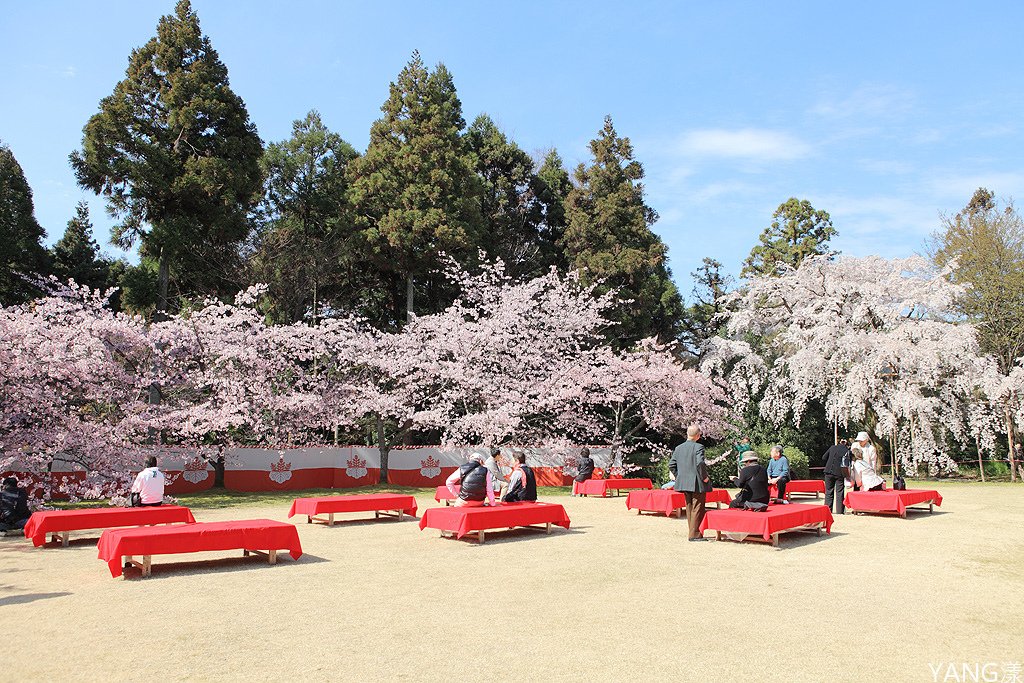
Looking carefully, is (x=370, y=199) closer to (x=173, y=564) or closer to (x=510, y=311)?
(x=510, y=311)

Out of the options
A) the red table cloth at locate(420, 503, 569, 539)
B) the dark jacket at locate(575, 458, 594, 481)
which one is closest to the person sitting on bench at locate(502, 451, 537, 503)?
the red table cloth at locate(420, 503, 569, 539)

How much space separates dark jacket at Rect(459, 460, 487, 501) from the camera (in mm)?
11531

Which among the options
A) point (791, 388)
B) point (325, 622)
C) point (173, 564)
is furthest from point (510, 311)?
point (325, 622)

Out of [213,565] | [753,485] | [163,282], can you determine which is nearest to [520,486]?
[753,485]

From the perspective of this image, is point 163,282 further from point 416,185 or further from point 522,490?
point 522,490

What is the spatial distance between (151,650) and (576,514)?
1022 cm

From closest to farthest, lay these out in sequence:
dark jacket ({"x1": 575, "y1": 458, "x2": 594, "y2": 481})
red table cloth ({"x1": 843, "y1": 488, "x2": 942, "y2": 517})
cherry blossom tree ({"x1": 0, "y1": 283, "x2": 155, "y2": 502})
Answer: red table cloth ({"x1": 843, "y1": 488, "x2": 942, "y2": 517}) → cherry blossom tree ({"x1": 0, "y1": 283, "x2": 155, "y2": 502}) → dark jacket ({"x1": 575, "y1": 458, "x2": 594, "y2": 481})

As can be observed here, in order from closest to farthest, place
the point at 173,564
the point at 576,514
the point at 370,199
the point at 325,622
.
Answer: the point at 325,622 < the point at 173,564 < the point at 576,514 < the point at 370,199

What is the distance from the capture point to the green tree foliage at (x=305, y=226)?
28.1 meters

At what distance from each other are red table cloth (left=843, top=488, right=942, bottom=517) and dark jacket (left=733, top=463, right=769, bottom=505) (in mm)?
4425

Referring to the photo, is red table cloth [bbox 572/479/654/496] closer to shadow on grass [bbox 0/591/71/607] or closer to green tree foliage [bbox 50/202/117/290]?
shadow on grass [bbox 0/591/71/607]

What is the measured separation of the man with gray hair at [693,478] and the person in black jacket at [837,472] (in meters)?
4.12

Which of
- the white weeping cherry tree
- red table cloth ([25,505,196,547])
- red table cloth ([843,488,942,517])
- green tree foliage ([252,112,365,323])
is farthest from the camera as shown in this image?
green tree foliage ([252,112,365,323])

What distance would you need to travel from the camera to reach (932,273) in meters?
26.4
